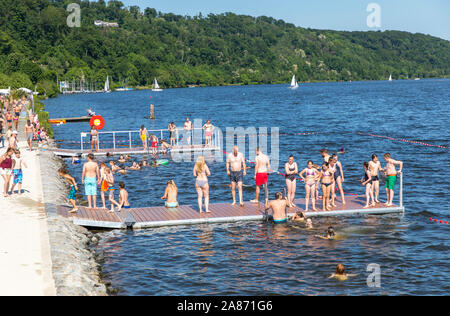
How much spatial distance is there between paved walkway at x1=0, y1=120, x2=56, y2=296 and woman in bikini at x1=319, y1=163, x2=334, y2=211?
944 cm

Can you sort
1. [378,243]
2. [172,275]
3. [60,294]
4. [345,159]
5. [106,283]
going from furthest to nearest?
[345,159] → [378,243] → [172,275] → [106,283] → [60,294]

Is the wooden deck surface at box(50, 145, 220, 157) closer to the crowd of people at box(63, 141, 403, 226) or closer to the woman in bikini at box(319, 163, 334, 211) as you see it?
the crowd of people at box(63, 141, 403, 226)

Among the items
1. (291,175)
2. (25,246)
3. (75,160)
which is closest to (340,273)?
(291,175)

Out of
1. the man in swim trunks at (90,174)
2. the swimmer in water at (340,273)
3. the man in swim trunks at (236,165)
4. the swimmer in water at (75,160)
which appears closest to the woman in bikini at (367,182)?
the man in swim trunks at (236,165)

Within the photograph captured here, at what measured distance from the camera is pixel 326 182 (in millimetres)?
18359

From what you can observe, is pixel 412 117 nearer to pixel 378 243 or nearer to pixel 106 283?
pixel 378 243

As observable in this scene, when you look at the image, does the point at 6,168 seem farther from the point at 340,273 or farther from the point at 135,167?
the point at 340,273

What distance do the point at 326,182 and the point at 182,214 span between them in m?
5.27

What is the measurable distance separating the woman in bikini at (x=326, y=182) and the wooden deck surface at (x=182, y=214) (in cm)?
34

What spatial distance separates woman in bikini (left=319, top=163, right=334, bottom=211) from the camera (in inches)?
717

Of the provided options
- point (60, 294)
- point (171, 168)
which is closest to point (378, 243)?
point (60, 294)

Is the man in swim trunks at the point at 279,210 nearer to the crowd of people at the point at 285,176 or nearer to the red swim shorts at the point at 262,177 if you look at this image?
the crowd of people at the point at 285,176
